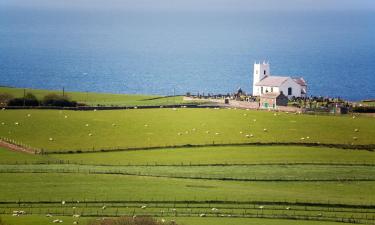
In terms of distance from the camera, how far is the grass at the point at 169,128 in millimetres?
79250

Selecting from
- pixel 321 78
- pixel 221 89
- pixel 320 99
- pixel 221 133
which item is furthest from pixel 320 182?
pixel 321 78

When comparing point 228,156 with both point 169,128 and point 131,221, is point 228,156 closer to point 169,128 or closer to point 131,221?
point 169,128

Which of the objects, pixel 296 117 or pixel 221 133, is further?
pixel 296 117

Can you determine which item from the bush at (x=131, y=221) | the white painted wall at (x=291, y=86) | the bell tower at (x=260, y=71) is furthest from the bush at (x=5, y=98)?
the bush at (x=131, y=221)

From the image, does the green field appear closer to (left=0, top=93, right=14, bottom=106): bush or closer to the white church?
(left=0, top=93, right=14, bottom=106): bush

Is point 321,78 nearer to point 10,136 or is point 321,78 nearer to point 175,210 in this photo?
point 10,136

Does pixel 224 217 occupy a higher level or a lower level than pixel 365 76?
lower

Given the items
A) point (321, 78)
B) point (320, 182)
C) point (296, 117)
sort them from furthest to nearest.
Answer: point (321, 78)
point (296, 117)
point (320, 182)

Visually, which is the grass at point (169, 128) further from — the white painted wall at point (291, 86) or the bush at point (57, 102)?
the white painted wall at point (291, 86)

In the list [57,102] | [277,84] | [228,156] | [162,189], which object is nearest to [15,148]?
[228,156]

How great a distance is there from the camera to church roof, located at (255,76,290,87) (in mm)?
103250

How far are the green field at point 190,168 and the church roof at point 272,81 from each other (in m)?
12.1

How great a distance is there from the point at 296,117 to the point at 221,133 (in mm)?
8883

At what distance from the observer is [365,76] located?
172500 millimetres
